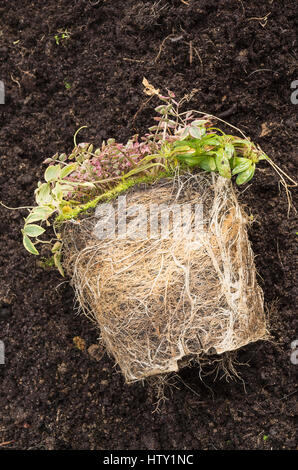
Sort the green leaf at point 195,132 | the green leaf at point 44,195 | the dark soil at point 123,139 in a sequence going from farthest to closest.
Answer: the dark soil at point 123,139
the green leaf at point 44,195
the green leaf at point 195,132

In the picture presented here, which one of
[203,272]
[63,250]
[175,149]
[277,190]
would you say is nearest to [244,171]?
[175,149]

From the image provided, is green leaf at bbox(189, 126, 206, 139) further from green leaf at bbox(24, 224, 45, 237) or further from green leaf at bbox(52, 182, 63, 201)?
green leaf at bbox(24, 224, 45, 237)

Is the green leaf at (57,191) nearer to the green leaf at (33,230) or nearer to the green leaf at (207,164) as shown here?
the green leaf at (33,230)

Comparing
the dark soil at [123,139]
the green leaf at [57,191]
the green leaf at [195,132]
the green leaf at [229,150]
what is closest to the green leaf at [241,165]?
the green leaf at [229,150]

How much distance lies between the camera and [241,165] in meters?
1.60

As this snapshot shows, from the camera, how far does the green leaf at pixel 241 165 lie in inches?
62.7

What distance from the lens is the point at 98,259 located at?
167 cm

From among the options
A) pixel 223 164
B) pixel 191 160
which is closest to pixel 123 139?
pixel 191 160

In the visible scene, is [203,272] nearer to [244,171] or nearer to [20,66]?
[244,171]

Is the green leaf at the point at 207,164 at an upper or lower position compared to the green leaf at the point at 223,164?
lower

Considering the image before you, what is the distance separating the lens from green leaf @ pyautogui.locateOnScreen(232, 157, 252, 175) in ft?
5.22

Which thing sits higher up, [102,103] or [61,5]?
[61,5]

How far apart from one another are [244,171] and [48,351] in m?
1.08

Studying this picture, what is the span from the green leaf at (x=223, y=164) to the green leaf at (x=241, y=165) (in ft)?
0.20
